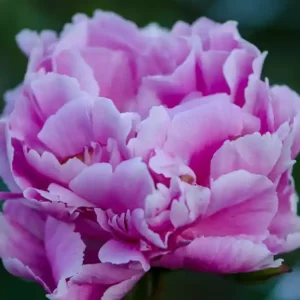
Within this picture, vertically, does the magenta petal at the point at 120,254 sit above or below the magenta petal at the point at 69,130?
below

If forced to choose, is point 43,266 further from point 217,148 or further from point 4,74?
point 4,74

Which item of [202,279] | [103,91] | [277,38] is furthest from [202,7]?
[103,91]

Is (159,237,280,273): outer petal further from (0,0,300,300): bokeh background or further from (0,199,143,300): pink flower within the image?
(0,0,300,300): bokeh background

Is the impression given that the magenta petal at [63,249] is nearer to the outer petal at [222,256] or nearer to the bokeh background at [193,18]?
the outer petal at [222,256]

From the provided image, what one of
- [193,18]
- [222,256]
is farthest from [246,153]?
[193,18]

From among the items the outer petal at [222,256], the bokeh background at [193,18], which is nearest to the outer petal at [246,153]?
the outer petal at [222,256]

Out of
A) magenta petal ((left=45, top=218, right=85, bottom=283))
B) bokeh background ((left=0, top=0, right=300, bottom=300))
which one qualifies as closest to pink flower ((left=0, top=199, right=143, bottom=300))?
magenta petal ((left=45, top=218, right=85, bottom=283))

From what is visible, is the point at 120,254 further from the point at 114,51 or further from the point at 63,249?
the point at 114,51
